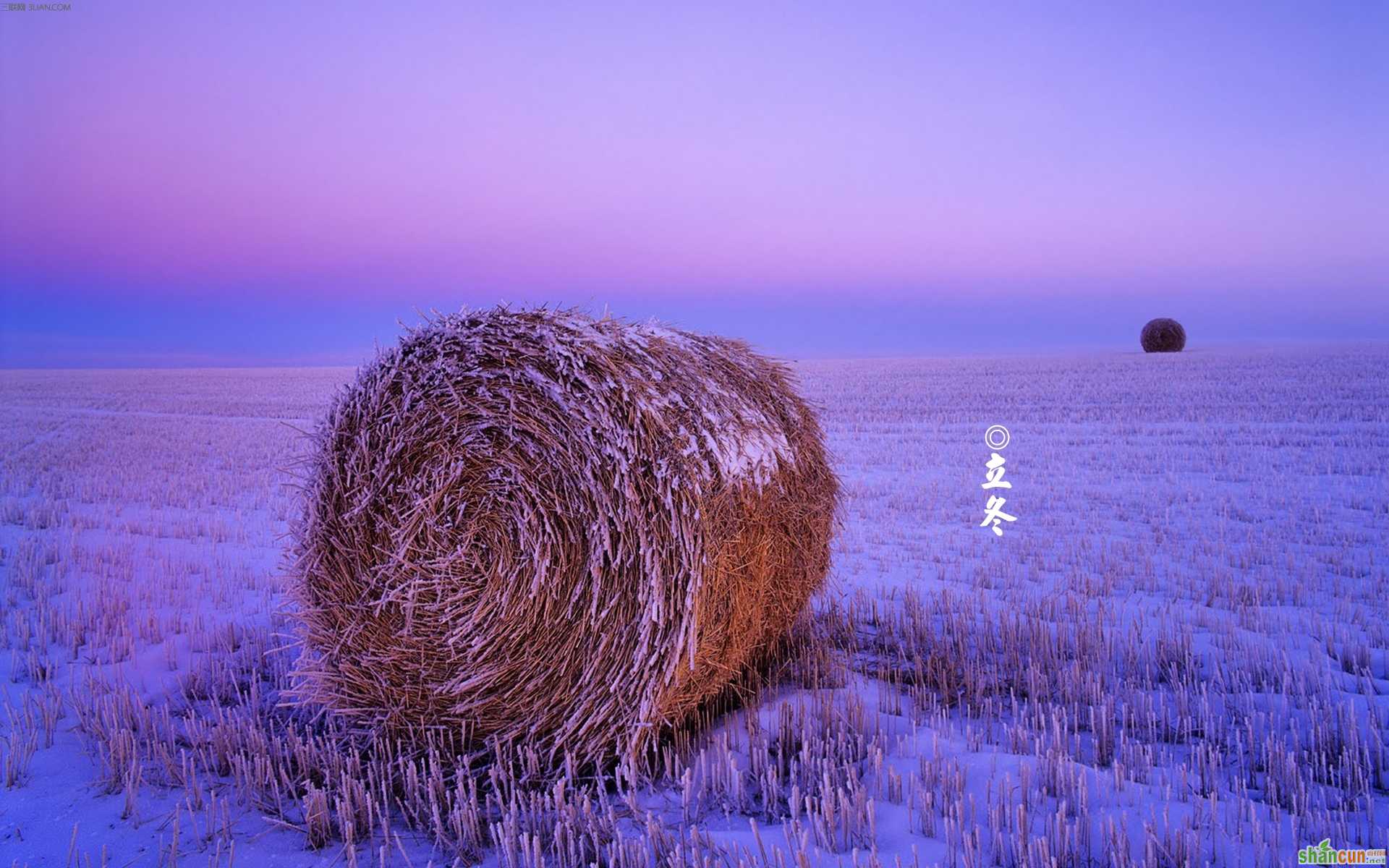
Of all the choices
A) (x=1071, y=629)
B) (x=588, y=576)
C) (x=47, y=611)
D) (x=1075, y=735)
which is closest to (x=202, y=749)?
(x=588, y=576)

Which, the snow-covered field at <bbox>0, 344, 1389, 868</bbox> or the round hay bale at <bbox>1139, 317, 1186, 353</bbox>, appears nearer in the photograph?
the snow-covered field at <bbox>0, 344, 1389, 868</bbox>

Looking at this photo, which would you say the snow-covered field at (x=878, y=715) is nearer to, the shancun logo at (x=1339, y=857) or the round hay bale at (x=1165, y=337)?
the shancun logo at (x=1339, y=857)

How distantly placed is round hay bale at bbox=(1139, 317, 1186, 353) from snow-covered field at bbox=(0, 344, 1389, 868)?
124 ft

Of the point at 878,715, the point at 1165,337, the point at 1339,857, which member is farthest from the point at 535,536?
the point at 1165,337

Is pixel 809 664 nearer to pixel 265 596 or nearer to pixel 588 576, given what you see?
pixel 588 576

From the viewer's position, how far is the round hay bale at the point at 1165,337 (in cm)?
4309

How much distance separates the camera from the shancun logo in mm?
2584

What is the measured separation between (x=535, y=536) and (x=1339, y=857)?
3.02 m

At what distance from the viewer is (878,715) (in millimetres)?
3896

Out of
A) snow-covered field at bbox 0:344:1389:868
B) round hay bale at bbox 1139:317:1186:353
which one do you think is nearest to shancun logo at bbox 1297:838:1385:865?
snow-covered field at bbox 0:344:1389:868

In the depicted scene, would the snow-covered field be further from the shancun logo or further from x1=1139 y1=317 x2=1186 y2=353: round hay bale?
x1=1139 y1=317 x2=1186 y2=353: round hay bale

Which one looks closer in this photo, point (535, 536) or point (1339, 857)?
point (1339, 857)

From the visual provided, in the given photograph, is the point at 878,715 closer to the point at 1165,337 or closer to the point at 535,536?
→ the point at 535,536

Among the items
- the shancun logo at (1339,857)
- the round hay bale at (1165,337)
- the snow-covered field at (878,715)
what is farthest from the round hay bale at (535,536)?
the round hay bale at (1165,337)
